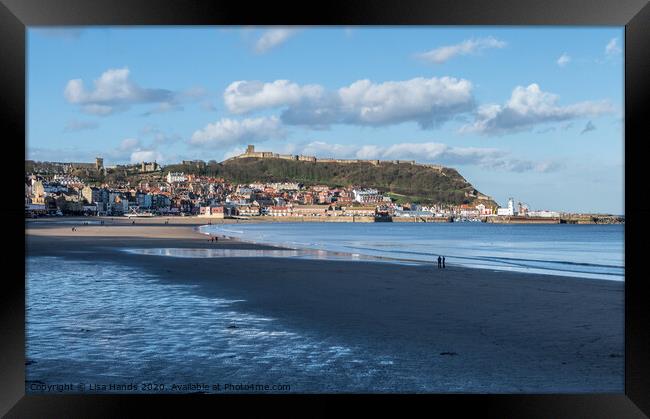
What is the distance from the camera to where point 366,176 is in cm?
16525

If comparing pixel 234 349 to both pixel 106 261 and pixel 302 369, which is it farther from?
pixel 106 261

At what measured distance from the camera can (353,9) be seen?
4148 millimetres

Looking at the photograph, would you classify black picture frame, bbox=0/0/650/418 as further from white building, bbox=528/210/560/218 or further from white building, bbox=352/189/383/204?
white building, bbox=528/210/560/218

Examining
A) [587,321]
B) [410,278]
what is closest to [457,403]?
[587,321]

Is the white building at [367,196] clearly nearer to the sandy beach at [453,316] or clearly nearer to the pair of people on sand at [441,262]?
the pair of people on sand at [441,262]

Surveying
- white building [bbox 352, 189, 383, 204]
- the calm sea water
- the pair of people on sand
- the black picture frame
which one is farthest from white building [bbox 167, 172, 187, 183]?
the black picture frame

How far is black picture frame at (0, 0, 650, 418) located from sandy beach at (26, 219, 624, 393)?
106 cm

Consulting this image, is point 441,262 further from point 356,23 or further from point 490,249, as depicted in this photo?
point 356,23

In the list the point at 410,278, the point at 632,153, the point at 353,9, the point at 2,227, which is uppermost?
the point at 353,9

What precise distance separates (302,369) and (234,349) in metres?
1.14

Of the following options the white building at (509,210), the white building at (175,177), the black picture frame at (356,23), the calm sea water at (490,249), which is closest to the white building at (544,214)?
the white building at (509,210)

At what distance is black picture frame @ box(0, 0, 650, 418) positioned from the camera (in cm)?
399

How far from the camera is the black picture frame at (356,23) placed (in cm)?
399

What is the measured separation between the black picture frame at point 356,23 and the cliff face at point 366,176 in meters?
149
